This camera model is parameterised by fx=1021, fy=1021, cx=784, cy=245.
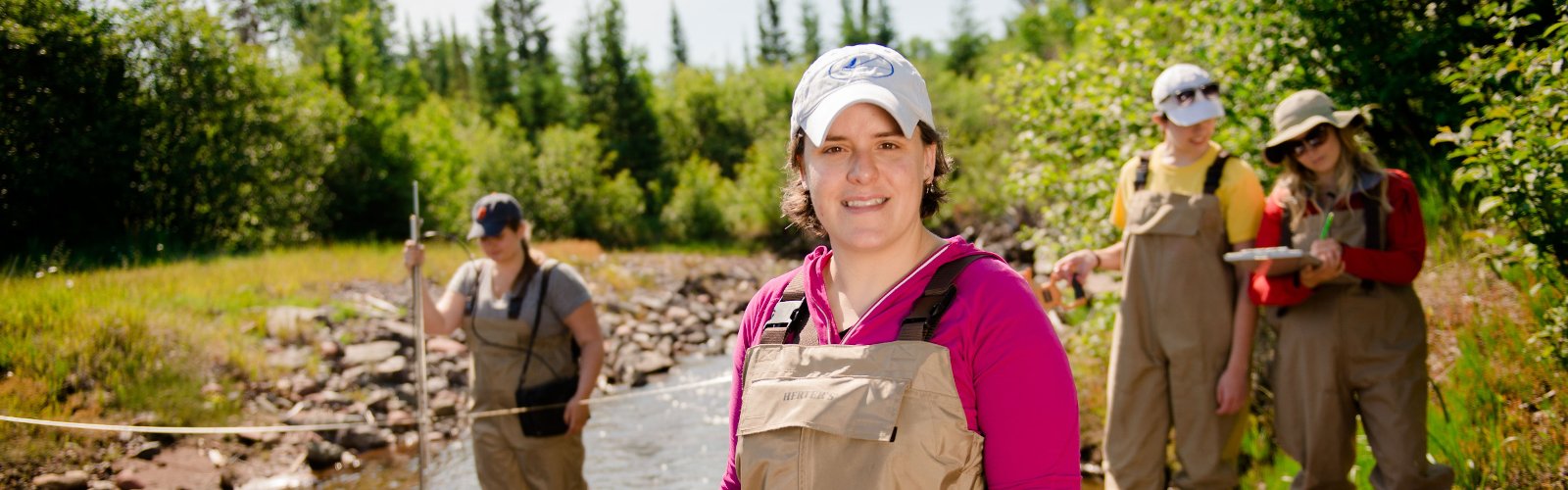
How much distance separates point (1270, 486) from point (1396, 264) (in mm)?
1916

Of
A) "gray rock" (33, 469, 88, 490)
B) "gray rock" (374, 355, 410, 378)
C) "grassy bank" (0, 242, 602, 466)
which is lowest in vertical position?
"gray rock" (374, 355, 410, 378)

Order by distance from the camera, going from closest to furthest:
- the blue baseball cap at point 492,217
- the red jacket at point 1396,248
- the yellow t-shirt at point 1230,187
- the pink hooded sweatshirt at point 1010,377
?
the pink hooded sweatshirt at point 1010,377 < the red jacket at point 1396,248 < the yellow t-shirt at point 1230,187 < the blue baseball cap at point 492,217

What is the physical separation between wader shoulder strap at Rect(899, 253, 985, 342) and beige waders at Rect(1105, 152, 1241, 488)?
2511 millimetres

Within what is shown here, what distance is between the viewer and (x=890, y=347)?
1.70 m

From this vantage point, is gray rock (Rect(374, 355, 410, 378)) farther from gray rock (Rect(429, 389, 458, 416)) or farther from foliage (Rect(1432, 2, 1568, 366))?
foliage (Rect(1432, 2, 1568, 366))

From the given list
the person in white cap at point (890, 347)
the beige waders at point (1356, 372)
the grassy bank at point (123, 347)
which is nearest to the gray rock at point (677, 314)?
the grassy bank at point (123, 347)

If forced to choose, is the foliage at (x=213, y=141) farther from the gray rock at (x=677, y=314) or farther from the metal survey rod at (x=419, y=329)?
the gray rock at (x=677, y=314)

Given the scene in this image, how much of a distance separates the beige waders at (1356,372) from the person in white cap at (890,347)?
97.2 inches

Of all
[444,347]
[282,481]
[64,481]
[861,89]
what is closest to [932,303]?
[861,89]

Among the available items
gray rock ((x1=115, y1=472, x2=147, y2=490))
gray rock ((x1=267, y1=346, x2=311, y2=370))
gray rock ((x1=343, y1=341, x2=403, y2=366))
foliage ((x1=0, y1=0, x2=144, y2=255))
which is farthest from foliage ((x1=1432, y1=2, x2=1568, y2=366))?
gray rock ((x1=343, y1=341, x2=403, y2=366))

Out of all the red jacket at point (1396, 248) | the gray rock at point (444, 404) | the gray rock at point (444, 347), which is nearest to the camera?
the red jacket at point (1396, 248)

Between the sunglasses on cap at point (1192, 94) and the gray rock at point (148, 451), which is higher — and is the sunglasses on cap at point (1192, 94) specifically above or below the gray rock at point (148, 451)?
above

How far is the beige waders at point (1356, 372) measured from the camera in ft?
11.7

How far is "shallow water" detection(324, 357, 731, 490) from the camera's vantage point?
7.77 m
